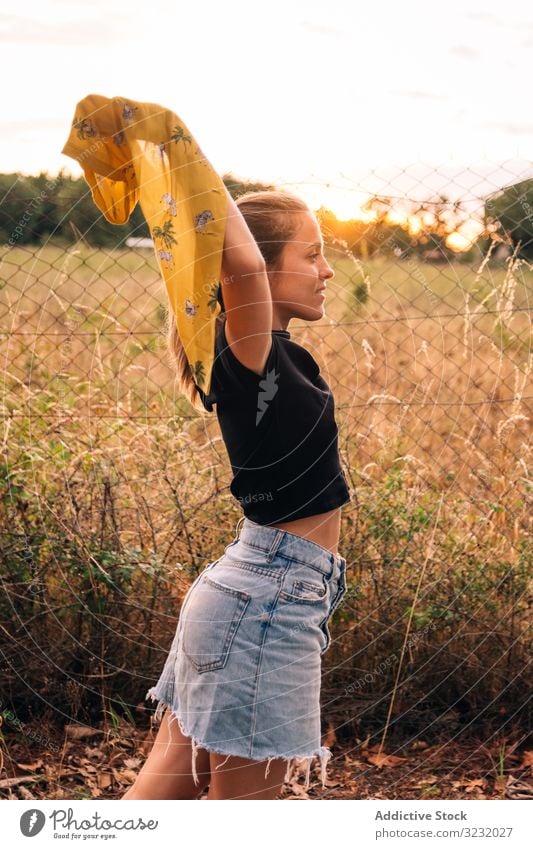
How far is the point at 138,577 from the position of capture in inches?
109

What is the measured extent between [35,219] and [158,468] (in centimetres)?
161

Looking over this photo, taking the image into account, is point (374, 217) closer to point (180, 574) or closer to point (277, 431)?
point (180, 574)

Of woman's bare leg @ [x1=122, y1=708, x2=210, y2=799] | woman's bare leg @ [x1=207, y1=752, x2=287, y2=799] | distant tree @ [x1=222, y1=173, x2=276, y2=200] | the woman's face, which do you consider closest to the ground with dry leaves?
woman's bare leg @ [x1=122, y1=708, x2=210, y2=799]

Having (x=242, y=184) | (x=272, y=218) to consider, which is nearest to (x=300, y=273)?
(x=272, y=218)

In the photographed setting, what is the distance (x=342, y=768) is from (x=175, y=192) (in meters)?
1.87

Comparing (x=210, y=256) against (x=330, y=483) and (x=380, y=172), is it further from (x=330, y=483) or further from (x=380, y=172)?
(x=380, y=172)

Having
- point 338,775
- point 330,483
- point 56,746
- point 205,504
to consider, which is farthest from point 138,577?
point 330,483

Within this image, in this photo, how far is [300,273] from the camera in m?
1.59

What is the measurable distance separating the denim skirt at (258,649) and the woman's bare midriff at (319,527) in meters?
0.01

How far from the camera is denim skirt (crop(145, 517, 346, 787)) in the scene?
4.93 ft

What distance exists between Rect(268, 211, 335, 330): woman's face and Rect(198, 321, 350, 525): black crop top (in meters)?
0.06

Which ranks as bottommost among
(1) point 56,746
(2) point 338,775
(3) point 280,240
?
(2) point 338,775

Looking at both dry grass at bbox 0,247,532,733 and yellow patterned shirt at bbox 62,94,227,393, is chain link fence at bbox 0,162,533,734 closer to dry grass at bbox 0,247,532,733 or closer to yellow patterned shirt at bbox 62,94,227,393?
dry grass at bbox 0,247,532,733

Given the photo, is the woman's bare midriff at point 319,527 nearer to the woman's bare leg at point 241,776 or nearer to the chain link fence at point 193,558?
the woman's bare leg at point 241,776
